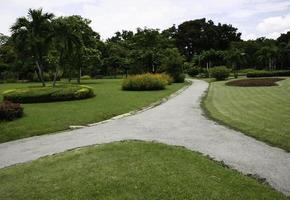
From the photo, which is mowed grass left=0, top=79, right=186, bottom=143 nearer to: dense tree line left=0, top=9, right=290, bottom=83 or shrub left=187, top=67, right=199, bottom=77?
dense tree line left=0, top=9, right=290, bottom=83

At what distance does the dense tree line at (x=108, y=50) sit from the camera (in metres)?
27.2

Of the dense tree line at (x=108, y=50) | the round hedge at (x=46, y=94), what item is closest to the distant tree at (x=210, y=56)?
the dense tree line at (x=108, y=50)

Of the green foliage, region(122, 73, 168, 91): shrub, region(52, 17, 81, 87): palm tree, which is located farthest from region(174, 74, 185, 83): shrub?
region(52, 17, 81, 87): palm tree

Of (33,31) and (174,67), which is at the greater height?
(33,31)

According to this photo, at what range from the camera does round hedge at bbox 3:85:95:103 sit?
21197 millimetres

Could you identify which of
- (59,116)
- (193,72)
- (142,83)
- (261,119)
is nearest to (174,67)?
(142,83)

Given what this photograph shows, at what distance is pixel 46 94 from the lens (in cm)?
2152

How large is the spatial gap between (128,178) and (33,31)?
22504mm

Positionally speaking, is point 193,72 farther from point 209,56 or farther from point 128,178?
point 128,178

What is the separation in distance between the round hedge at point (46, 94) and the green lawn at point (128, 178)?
12904 mm

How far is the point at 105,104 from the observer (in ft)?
66.2

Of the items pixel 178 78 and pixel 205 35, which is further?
pixel 205 35

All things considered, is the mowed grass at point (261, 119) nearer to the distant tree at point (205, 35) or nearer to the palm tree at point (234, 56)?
the palm tree at point (234, 56)

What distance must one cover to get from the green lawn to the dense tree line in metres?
20.0
